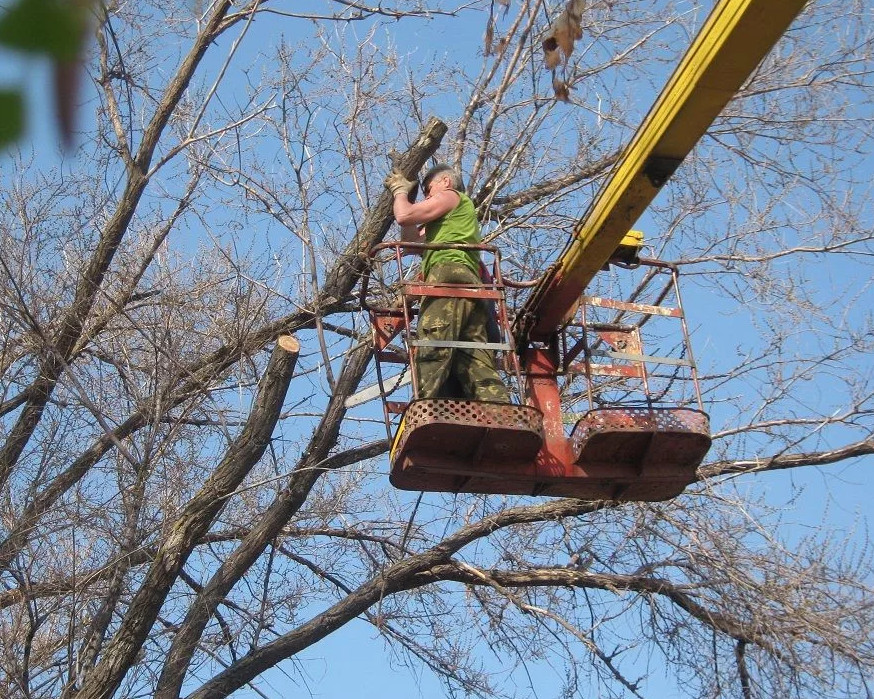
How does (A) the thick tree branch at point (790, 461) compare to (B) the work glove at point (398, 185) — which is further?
(A) the thick tree branch at point (790, 461)

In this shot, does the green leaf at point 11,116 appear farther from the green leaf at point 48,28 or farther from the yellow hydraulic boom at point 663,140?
the yellow hydraulic boom at point 663,140

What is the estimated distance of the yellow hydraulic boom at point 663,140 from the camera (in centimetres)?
574

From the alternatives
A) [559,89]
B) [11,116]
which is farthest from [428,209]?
[11,116]

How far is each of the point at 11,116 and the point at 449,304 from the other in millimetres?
5879

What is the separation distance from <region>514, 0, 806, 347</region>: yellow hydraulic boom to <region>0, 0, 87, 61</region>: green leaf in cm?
531

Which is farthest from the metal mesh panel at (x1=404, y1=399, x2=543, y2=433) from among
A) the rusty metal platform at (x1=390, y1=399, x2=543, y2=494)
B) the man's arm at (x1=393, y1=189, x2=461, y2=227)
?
the man's arm at (x1=393, y1=189, x2=461, y2=227)

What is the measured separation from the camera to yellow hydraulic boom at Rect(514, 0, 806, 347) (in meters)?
5.74

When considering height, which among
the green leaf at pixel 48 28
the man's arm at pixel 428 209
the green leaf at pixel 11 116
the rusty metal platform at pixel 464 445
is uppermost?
the man's arm at pixel 428 209

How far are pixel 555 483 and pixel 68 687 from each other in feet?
10.6

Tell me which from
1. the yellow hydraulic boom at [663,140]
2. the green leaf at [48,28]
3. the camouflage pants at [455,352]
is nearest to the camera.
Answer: the green leaf at [48,28]

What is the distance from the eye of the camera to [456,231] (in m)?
7.05

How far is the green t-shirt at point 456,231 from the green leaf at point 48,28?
20.0ft

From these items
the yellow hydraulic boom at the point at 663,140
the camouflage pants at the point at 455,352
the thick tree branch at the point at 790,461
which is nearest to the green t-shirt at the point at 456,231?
the camouflage pants at the point at 455,352

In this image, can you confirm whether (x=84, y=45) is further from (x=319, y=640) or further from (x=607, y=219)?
(x=319, y=640)
